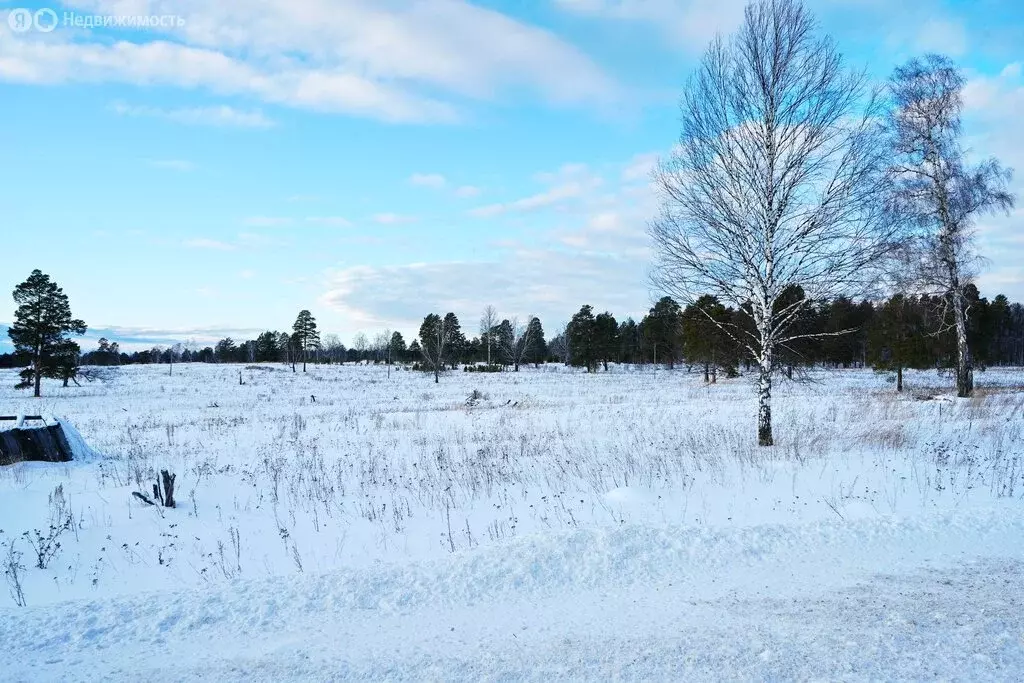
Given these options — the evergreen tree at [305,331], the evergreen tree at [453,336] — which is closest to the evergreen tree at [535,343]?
the evergreen tree at [453,336]

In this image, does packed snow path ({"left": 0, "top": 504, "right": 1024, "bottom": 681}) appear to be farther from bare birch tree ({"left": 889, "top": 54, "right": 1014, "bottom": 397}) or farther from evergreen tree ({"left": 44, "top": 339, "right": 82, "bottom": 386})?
evergreen tree ({"left": 44, "top": 339, "right": 82, "bottom": 386})

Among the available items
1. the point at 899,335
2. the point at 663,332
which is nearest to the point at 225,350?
the point at 663,332

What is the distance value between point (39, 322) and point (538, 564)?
48.0 meters

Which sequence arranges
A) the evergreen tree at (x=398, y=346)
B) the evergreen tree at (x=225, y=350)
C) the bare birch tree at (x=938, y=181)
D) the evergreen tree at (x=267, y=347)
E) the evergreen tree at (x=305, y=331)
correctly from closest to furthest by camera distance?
the bare birch tree at (x=938, y=181), the evergreen tree at (x=305, y=331), the evergreen tree at (x=398, y=346), the evergreen tree at (x=267, y=347), the evergreen tree at (x=225, y=350)

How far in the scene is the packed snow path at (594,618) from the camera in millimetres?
3785

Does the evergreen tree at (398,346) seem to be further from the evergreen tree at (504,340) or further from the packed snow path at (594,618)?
the packed snow path at (594,618)

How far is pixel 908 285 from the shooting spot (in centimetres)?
2125

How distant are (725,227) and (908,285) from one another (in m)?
13.9

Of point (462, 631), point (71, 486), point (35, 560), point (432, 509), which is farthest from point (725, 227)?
point (71, 486)

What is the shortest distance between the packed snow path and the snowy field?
0.02m

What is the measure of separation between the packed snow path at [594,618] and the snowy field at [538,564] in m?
0.02

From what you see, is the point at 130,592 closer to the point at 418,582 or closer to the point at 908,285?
the point at 418,582

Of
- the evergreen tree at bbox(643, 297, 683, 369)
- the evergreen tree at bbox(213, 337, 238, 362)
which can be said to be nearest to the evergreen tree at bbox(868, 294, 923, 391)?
the evergreen tree at bbox(643, 297, 683, 369)

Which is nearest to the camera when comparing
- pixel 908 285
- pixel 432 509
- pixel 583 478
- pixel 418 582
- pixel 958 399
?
pixel 418 582
